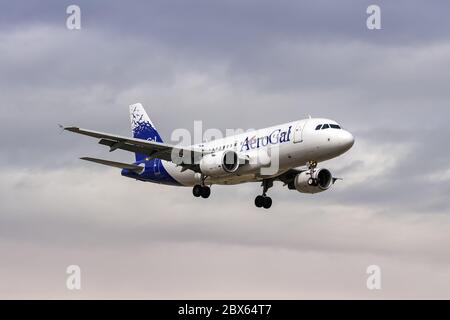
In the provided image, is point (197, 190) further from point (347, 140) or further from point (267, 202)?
point (347, 140)

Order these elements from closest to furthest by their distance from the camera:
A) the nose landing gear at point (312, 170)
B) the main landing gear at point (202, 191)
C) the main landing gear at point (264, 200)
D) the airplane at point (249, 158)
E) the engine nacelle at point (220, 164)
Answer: the airplane at point (249, 158) → the nose landing gear at point (312, 170) → the engine nacelle at point (220, 164) → the main landing gear at point (202, 191) → the main landing gear at point (264, 200)

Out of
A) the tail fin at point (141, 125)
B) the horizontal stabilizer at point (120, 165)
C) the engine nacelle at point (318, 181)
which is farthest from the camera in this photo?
the tail fin at point (141, 125)

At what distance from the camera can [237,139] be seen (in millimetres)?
67688

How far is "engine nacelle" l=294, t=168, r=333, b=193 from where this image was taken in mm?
68875

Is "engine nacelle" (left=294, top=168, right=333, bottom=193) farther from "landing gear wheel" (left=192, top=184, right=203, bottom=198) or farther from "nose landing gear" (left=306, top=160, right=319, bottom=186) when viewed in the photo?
"landing gear wheel" (left=192, top=184, right=203, bottom=198)

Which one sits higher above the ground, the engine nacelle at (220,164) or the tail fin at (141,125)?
the tail fin at (141,125)

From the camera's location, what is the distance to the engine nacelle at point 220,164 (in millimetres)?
64812

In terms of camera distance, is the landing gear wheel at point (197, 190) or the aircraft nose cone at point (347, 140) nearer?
the aircraft nose cone at point (347, 140)

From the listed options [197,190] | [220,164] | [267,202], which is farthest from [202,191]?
[267,202]

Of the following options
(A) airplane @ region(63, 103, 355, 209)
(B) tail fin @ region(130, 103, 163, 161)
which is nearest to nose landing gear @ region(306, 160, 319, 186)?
(A) airplane @ region(63, 103, 355, 209)

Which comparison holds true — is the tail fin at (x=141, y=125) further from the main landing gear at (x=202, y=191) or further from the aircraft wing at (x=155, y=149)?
the main landing gear at (x=202, y=191)

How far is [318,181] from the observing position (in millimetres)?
68375

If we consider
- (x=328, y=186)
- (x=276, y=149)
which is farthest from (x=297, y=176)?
(x=276, y=149)

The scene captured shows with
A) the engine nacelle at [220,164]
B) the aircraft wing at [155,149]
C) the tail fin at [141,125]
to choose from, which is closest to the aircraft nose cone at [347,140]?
the engine nacelle at [220,164]
